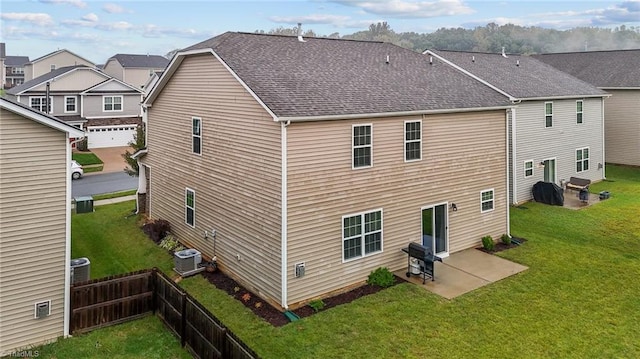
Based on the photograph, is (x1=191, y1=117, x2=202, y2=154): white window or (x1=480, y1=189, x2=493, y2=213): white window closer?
(x1=191, y1=117, x2=202, y2=154): white window

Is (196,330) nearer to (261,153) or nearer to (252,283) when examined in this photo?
(252,283)

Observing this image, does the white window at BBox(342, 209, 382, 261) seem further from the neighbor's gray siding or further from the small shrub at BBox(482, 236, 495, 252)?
the neighbor's gray siding

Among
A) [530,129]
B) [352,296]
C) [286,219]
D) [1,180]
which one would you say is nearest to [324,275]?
[352,296]

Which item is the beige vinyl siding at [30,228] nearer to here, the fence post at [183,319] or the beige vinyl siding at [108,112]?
the fence post at [183,319]

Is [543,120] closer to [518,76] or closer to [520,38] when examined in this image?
[518,76]

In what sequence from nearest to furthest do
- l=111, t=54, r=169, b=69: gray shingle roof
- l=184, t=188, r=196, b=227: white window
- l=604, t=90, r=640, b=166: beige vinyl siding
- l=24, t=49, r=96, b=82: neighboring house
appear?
l=184, t=188, r=196, b=227: white window, l=604, t=90, r=640, b=166: beige vinyl siding, l=111, t=54, r=169, b=69: gray shingle roof, l=24, t=49, r=96, b=82: neighboring house

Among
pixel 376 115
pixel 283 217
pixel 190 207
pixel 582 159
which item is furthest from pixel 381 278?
pixel 582 159

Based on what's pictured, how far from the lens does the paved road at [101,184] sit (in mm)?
26641

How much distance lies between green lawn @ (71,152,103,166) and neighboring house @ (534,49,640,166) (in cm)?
3682

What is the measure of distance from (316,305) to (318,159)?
367 cm

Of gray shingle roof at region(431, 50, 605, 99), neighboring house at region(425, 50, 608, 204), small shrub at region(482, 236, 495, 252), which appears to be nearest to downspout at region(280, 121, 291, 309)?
small shrub at region(482, 236, 495, 252)

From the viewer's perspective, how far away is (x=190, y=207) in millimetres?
15852

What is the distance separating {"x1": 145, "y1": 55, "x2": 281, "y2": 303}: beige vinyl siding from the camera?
11828 mm

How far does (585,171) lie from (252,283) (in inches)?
875
